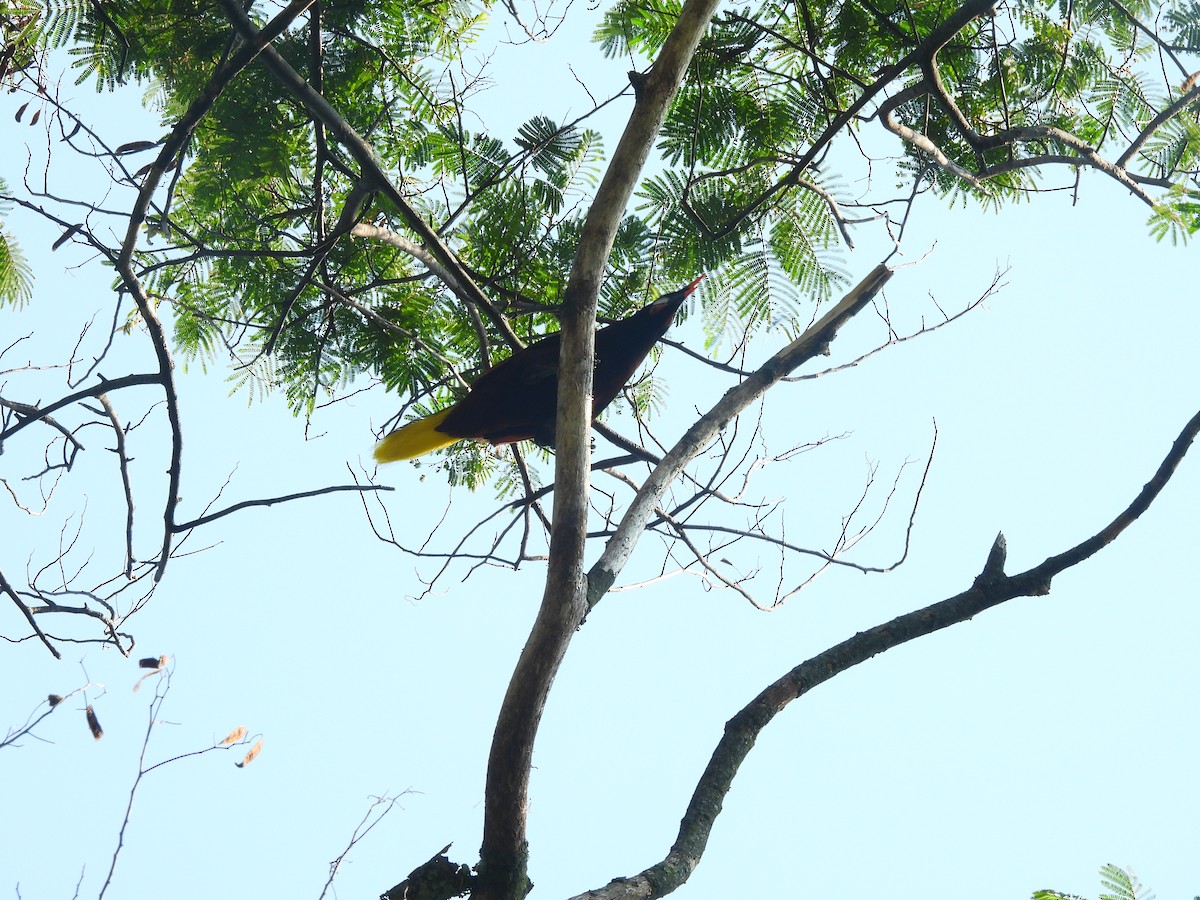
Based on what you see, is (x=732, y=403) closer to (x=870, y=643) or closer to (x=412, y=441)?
(x=870, y=643)

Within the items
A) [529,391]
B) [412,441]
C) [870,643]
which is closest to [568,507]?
[870,643]

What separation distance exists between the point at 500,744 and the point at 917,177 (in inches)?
111

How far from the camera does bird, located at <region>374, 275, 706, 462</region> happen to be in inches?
146

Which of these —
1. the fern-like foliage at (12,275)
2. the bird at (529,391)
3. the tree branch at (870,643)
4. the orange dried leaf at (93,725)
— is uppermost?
the fern-like foliage at (12,275)

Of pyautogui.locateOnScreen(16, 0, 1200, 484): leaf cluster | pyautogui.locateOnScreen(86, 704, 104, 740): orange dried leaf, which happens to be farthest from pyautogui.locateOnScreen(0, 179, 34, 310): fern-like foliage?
pyautogui.locateOnScreen(86, 704, 104, 740): orange dried leaf

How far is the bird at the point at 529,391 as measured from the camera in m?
3.72

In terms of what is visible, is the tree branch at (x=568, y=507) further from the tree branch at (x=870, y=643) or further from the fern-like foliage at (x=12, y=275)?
the fern-like foliage at (x=12, y=275)

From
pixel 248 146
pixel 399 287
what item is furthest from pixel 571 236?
pixel 248 146

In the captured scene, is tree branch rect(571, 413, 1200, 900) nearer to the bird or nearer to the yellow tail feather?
the bird

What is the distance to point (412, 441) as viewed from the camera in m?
4.02

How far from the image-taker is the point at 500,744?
2.40m

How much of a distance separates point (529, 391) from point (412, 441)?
2.11ft

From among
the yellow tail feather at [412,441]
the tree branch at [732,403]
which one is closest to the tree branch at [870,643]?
the tree branch at [732,403]

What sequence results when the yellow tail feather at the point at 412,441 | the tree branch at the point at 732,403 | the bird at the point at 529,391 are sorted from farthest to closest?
the yellow tail feather at the point at 412,441 < the bird at the point at 529,391 < the tree branch at the point at 732,403
